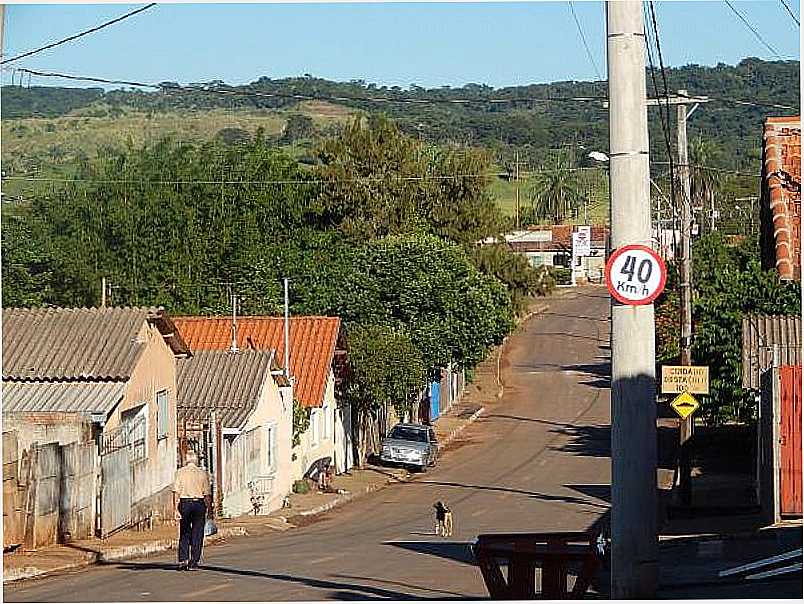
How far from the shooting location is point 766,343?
2631 centimetres

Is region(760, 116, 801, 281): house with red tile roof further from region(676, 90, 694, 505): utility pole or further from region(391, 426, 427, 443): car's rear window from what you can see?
region(391, 426, 427, 443): car's rear window

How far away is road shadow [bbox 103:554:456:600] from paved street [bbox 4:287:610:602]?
0.02 metres

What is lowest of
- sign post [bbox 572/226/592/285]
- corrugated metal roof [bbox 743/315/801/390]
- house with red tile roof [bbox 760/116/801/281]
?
corrugated metal roof [bbox 743/315/801/390]

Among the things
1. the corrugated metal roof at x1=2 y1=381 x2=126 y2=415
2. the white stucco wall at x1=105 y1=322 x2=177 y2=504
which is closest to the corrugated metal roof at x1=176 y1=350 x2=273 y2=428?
the white stucco wall at x1=105 y1=322 x2=177 y2=504

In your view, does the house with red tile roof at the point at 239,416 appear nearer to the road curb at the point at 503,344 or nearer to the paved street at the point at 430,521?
the paved street at the point at 430,521

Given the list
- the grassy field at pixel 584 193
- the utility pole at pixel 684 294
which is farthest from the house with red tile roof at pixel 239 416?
the grassy field at pixel 584 193

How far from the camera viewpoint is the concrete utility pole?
9930 mm

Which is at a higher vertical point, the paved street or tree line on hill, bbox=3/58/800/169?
tree line on hill, bbox=3/58/800/169

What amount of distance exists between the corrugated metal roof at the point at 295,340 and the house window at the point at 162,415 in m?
12.1

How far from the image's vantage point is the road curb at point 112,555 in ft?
54.7

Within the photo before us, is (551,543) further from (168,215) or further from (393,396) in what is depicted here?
(168,215)

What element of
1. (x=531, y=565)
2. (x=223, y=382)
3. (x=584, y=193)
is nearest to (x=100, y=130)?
(x=223, y=382)

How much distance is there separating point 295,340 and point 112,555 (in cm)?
2220

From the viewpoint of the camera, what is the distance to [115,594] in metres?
13.9
